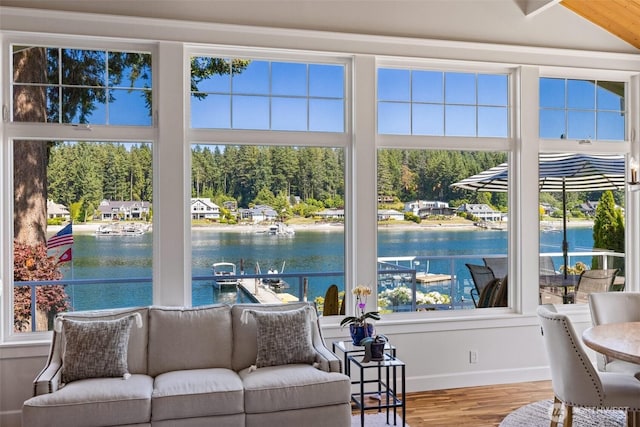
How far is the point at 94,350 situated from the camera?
370 cm

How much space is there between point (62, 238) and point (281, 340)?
182 centimetres

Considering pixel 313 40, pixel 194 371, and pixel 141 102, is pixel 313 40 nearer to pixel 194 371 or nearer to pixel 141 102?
pixel 141 102

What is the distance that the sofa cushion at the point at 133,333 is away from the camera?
3.91 meters

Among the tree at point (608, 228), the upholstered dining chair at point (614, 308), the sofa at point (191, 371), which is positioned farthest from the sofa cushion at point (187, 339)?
the tree at point (608, 228)

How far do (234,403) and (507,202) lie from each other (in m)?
3.08

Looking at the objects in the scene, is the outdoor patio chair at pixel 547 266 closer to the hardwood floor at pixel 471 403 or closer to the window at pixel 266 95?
the hardwood floor at pixel 471 403

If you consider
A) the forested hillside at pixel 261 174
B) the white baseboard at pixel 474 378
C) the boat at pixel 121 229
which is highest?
the forested hillside at pixel 261 174

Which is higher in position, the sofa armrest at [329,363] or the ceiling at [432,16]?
the ceiling at [432,16]

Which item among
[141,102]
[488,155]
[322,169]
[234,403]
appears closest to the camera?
[234,403]

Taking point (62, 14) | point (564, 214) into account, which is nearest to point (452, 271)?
point (564, 214)

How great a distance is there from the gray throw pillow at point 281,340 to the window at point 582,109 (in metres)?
2.93

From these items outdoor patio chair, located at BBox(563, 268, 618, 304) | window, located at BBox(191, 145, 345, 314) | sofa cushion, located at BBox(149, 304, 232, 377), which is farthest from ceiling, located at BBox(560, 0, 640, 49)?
sofa cushion, located at BBox(149, 304, 232, 377)

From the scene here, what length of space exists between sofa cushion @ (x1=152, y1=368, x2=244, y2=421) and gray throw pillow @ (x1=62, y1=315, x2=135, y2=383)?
0.32m

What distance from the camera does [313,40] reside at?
4691mm
